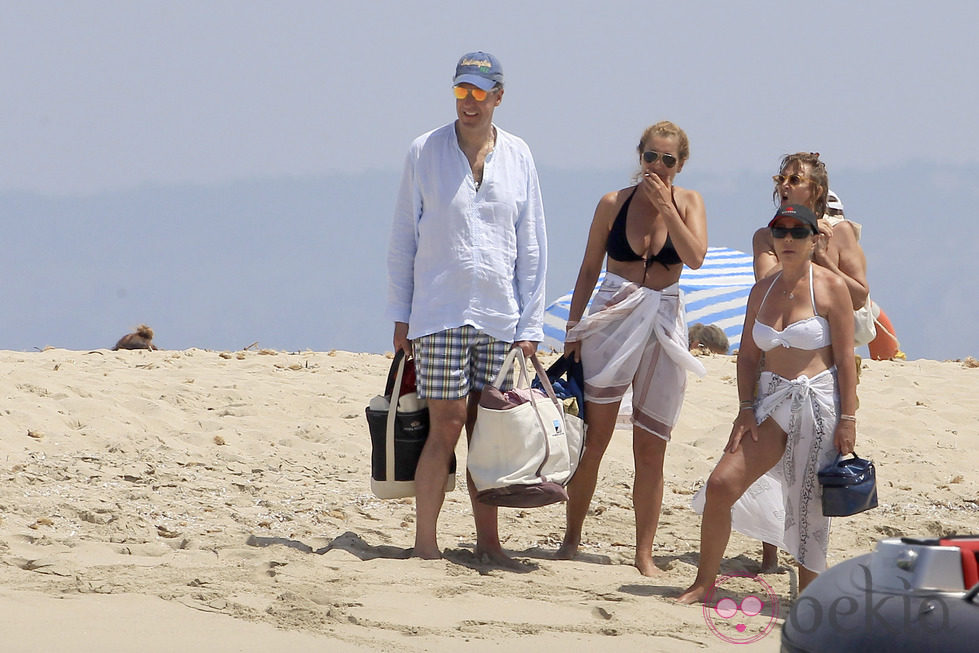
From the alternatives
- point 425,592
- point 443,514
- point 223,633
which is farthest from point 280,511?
point 223,633

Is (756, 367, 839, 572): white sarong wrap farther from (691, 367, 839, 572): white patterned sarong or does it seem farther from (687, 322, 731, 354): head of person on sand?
(687, 322, 731, 354): head of person on sand

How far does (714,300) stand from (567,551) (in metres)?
8.67

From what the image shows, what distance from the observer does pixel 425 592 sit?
14.6 ft

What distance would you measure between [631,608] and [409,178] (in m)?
2.04

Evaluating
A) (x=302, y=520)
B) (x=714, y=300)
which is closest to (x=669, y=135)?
(x=302, y=520)

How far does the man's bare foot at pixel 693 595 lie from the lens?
4.58 meters

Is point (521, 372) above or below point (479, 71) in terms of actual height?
below

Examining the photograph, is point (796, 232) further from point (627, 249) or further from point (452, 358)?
point (452, 358)

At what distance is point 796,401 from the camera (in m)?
4.53

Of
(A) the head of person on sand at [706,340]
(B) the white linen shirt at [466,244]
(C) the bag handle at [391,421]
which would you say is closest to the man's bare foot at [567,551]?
(C) the bag handle at [391,421]

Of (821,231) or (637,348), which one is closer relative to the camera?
(821,231)

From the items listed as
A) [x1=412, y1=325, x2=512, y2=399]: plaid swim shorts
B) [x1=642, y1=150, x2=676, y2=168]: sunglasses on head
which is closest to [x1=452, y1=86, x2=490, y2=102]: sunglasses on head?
[x1=642, y1=150, x2=676, y2=168]: sunglasses on head

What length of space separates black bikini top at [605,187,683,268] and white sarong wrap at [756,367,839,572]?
862 mm

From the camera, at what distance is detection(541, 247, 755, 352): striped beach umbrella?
13.4m
